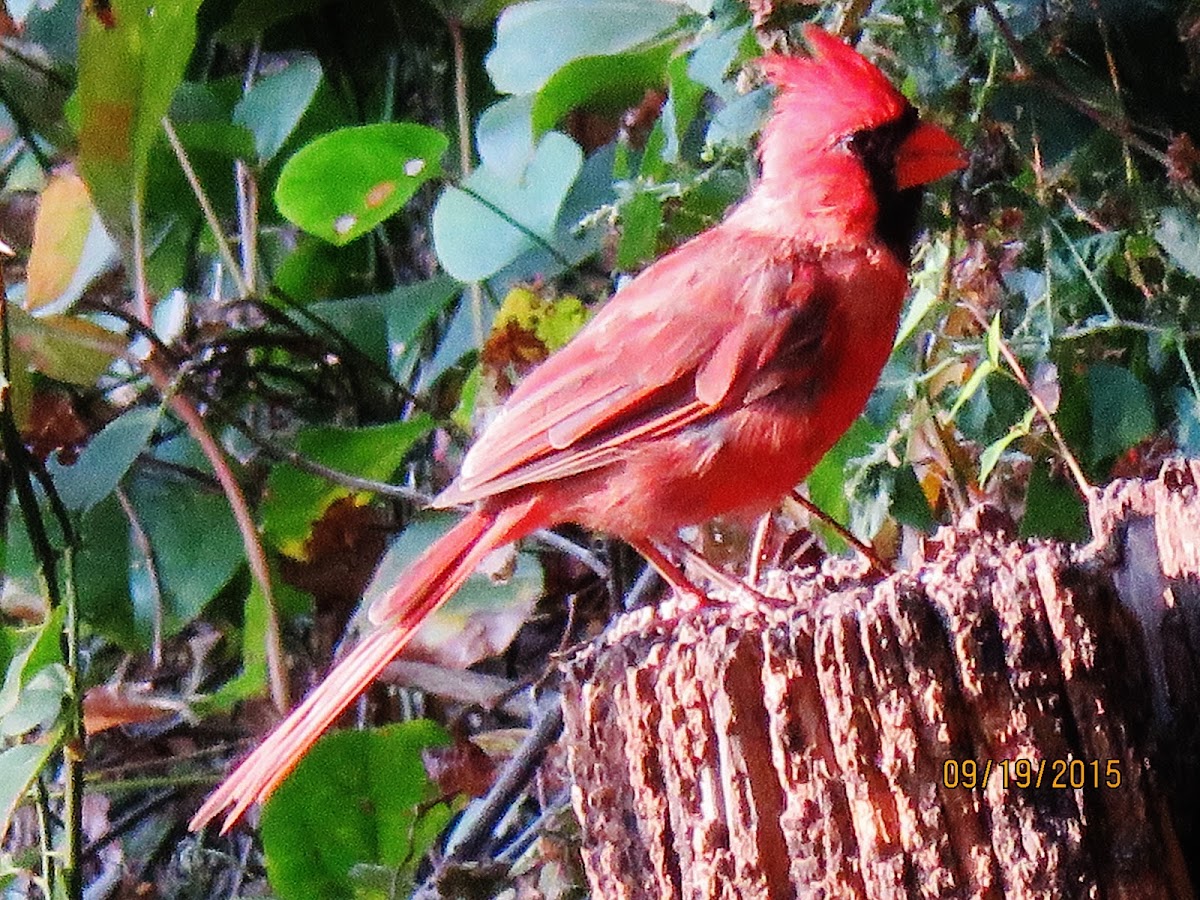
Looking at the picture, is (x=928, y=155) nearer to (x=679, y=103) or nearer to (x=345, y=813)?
(x=679, y=103)

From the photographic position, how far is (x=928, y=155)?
1.49 m

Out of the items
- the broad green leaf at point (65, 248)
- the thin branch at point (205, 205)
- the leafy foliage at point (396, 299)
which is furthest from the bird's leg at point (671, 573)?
the thin branch at point (205, 205)

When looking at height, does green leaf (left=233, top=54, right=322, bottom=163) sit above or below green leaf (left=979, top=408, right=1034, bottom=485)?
above

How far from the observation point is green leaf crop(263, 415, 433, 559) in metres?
2.01

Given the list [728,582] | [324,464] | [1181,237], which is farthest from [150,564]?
[1181,237]

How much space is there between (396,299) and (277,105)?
1.10ft

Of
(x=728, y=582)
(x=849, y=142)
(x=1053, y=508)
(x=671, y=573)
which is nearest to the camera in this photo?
(x=728, y=582)

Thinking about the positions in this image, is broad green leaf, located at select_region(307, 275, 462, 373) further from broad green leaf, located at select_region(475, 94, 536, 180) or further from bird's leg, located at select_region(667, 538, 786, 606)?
bird's leg, located at select_region(667, 538, 786, 606)

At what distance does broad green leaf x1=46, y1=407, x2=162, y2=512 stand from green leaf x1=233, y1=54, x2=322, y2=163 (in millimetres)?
458

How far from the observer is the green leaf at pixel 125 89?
1.75 metres

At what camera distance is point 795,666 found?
3.29 ft

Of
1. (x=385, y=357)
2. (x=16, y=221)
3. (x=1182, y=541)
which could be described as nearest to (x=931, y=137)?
(x=1182, y=541)

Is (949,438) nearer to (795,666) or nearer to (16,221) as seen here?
(795,666)
